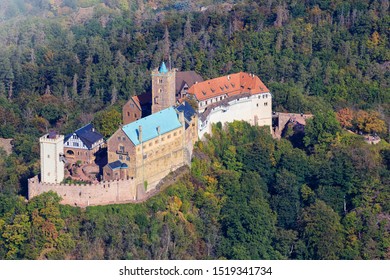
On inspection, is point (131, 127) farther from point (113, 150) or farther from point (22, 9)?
point (22, 9)

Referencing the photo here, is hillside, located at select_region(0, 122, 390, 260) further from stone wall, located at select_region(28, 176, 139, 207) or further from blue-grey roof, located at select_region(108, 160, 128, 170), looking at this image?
blue-grey roof, located at select_region(108, 160, 128, 170)

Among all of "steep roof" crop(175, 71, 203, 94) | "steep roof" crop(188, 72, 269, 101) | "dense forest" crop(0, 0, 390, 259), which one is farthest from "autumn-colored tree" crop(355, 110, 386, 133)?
"steep roof" crop(175, 71, 203, 94)

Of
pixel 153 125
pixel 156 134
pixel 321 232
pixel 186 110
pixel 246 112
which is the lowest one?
pixel 321 232

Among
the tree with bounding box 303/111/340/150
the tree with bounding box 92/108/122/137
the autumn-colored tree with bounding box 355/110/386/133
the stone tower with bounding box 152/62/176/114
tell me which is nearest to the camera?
the tree with bounding box 92/108/122/137

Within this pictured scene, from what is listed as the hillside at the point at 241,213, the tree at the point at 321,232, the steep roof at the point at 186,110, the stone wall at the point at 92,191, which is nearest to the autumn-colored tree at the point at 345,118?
the hillside at the point at 241,213

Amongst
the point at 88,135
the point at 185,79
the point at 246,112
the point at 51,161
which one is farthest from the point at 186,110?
the point at 51,161

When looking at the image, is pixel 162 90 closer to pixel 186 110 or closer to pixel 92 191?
pixel 186 110

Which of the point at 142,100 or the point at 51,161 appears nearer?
the point at 51,161

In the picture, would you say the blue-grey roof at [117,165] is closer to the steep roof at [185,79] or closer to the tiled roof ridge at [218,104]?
the tiled roof ridge at [218,104]
